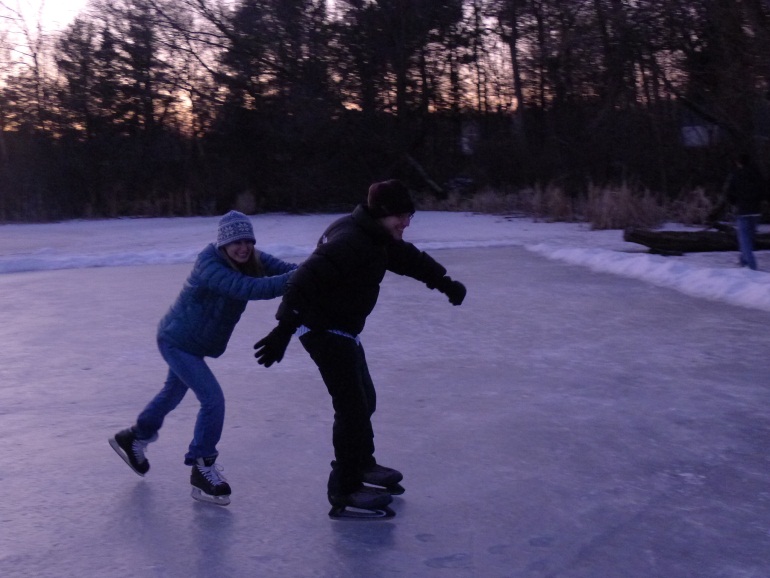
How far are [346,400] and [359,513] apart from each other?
0.49 metres

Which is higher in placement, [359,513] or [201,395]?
[201,395]

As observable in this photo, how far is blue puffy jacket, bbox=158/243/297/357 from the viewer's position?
13.8 ft

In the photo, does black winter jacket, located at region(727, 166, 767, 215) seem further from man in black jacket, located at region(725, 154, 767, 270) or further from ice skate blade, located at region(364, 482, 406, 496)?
ice skate blade, located at region(364, 482, 406, 496)

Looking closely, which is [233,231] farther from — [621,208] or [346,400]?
[621,208]

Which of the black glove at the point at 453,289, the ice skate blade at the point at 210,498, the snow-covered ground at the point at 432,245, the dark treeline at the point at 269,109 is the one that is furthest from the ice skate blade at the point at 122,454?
the dark treeline at the point at 269,109

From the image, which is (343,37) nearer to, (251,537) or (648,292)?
(648,292)

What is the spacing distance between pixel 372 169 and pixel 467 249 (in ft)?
62.8

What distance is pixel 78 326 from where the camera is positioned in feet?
31.5

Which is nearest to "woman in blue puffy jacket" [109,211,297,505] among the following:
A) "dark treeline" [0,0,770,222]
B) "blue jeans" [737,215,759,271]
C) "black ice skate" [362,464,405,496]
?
"black ice skate" [362,464,405,496]

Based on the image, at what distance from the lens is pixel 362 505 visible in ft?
13.4

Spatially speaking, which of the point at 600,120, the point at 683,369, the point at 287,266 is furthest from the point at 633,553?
the point at 600,120

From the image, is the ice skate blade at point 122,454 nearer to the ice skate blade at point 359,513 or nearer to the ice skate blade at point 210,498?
the ice skate blade at point 210,498

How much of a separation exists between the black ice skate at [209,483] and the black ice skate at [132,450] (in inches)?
15.0

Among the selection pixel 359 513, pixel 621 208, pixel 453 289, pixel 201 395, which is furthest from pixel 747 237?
pixel 201 395
